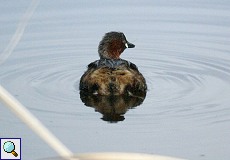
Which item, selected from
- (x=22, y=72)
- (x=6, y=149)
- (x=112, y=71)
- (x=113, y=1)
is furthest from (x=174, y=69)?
(x=6, y=149)

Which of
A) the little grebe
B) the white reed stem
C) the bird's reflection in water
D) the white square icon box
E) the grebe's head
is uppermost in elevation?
the grebe's head

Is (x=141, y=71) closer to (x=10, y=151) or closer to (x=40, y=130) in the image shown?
(x=10, y=151)

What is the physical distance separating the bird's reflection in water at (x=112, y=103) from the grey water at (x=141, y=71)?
0.10 m

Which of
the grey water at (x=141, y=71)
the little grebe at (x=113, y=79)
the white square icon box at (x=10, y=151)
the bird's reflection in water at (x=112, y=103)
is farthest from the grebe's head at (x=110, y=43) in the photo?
the white square icon box at (x=10, y=151)

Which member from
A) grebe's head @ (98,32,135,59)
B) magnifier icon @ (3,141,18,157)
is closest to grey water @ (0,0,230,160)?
grebe's head @ (98,32,135,59)

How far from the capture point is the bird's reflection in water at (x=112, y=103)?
771cm

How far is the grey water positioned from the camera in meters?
6.43

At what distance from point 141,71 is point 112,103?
1660mm

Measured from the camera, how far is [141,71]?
9711 mm

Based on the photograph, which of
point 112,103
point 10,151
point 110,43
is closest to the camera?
point 10,151

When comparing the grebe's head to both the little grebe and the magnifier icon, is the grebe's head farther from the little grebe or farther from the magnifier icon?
the magnifier icon

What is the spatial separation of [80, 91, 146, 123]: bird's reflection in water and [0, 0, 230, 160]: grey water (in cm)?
10

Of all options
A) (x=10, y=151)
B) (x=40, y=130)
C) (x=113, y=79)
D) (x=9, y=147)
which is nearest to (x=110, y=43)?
(x=113, y=79)

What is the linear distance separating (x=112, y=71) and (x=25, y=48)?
8.30ft
